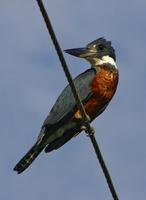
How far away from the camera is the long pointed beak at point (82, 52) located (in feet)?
40.4

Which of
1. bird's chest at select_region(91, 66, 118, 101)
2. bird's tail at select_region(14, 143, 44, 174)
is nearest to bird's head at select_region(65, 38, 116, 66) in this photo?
bird's chest at select_region(91, 66, 118, 101)

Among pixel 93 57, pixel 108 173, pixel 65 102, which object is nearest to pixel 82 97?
pixel 65 102

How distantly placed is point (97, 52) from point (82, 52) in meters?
0.42

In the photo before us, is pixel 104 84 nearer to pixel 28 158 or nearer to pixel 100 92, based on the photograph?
pixel 100 92

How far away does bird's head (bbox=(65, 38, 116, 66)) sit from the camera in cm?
1260

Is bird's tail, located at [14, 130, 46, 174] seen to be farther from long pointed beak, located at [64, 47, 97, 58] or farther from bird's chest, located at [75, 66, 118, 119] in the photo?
long pointed beak, located at [64, 47, 97, 58]

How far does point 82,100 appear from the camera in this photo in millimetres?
11711

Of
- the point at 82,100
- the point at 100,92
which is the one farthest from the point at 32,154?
the point at 100,92

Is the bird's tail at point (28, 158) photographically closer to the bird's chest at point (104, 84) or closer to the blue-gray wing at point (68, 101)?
the blue-gray wing at point (68, 101)

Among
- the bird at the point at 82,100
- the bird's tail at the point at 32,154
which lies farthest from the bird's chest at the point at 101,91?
the bird's tail at the point at 32,154

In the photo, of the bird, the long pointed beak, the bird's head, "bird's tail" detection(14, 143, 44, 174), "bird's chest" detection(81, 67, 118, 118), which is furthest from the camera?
the bird's head

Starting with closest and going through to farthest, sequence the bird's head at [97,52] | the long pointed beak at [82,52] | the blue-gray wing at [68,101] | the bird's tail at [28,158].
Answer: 1. the bird's tail at [28,158]
2. the blue-gray wing at [68,101]
3. the long pointed beak at [82,52]
4. the bird's head at [97,52]

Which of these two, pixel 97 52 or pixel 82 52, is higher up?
pixel 97 52

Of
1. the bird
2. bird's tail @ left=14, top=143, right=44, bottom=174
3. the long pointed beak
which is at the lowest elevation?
bird's tail @ left=14, top=143, right=44, bottom=174
